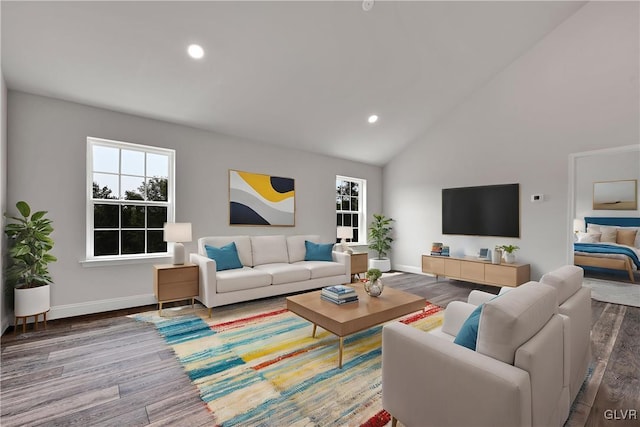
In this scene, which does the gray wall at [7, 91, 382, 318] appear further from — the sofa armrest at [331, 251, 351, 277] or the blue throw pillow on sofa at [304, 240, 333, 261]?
the sofa armrest at [331, 251, 351, 277]

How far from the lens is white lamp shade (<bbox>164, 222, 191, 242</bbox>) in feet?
11.5

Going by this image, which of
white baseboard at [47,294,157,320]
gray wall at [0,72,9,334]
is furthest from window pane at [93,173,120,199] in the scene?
white baseboard at [47,294,157,320]

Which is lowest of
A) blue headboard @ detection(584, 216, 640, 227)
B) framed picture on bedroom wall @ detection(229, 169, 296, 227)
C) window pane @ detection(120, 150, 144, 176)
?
blue headboard @ detection(584, 216, 640, 227)

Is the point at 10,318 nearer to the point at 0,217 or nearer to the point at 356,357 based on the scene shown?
the point at 0,217

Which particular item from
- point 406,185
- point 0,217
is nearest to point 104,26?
point 0,217

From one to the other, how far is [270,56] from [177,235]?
2.38 meters

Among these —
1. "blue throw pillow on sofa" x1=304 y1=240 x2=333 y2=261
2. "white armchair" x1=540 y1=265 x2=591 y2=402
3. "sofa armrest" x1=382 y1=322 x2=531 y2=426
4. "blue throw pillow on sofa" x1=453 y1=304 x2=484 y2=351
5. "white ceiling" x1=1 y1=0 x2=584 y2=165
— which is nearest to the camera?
"sofa armrest" x1=382 y1=322 x2=531 y2=426

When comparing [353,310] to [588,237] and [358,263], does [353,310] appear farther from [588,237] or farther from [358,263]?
[588,237]

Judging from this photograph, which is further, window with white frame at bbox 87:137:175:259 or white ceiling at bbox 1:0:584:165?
window with white frame at bbox 87:137:175:259

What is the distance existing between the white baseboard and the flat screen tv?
16.7ft

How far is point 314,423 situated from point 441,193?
4963mm

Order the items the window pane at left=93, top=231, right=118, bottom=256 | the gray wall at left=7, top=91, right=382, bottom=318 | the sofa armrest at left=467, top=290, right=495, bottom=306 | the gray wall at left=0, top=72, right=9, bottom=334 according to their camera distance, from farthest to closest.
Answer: the window pane at left=93, top=231, right=118, bottom=256 → the gray wall at left=7, top=91, right=382, bottom=318 → the gray wall at left=0, top=72, right=9, bottom=334 → the sofa armrest at left=467, top=290, right=495, bottom=306

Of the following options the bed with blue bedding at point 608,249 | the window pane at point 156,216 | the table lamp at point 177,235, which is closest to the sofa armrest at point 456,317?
the table lamp at point 177,235

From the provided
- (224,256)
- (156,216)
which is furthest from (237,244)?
(156,216)
